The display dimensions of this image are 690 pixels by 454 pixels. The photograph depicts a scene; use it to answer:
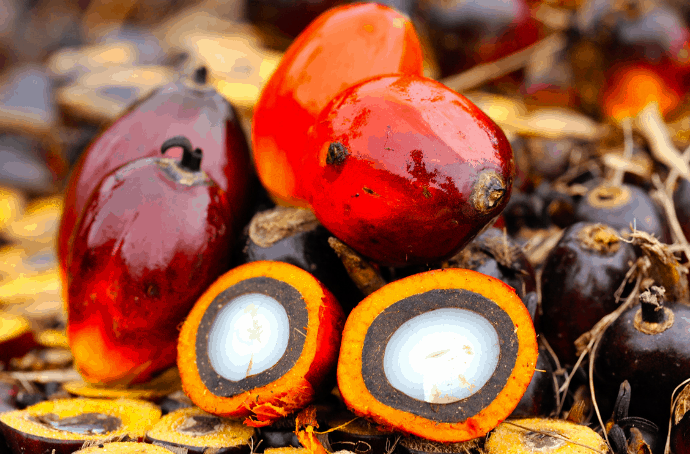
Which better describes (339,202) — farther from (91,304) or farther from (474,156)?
(91,304)

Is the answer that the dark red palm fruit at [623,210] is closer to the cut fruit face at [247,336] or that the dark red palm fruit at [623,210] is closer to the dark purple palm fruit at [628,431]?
the dark purple palm fruit at [628,431]

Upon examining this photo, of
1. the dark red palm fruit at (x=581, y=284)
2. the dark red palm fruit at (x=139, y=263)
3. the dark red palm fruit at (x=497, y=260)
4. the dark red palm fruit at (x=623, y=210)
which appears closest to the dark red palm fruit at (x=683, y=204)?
the dark red palm fruit at (x=623, y=210)

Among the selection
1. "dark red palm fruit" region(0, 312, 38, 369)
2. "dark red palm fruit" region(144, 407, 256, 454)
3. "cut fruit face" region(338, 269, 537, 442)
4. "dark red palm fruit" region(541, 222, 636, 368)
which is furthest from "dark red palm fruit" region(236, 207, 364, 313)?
"dark red palm fruit" region(0, 312, 38, 369)

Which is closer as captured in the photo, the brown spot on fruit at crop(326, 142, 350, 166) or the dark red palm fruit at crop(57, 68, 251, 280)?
the brown spot on fruit at crop(326, 142, 350, 166)

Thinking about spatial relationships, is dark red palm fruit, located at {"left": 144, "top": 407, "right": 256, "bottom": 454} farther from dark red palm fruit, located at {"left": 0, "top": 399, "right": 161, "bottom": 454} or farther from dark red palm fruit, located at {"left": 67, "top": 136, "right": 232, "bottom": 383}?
dark red palm fruit, located at {"left": 67, "top": 136, "right": 232, "bottom": 383}

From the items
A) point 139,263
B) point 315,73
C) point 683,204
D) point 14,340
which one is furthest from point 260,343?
point 683,204

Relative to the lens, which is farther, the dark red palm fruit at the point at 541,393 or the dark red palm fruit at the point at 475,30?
the dark red palm fruit at the point at 475,30
